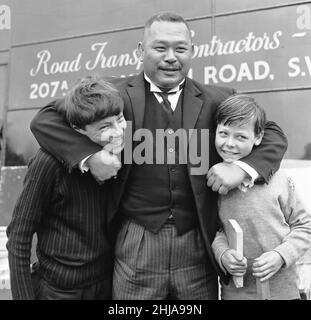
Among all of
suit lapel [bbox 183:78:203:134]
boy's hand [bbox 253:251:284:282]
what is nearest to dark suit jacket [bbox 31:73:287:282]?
suit lapel [bbox 183:78:203:134]

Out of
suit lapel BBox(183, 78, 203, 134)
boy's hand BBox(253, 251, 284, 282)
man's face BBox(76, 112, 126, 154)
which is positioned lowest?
boy's hand BBox(253, 251, 284, 282)

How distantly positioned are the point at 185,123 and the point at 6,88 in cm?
182

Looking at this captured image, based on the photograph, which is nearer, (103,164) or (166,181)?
(103,164)

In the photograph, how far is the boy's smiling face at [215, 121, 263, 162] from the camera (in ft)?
4.75

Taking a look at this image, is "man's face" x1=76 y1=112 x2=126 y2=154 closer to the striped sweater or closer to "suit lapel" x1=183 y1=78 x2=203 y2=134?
the striped sweater

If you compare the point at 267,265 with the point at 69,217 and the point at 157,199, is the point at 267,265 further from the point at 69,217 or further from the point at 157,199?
the point at 69,217

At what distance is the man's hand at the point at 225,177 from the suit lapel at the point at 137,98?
1.09 feet

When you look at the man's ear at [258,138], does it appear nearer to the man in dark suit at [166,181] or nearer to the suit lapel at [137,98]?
the man in dark suit at [166,181]

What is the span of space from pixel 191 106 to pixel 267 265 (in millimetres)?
649

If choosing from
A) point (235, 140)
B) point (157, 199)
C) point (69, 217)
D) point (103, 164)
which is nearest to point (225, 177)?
point (235, 140)

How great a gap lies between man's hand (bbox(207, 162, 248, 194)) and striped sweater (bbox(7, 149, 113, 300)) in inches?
16.3

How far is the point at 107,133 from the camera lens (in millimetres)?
1389

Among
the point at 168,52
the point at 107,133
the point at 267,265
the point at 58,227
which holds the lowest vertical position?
the point at 267,265

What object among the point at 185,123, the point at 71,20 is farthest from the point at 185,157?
the point at 71,20
